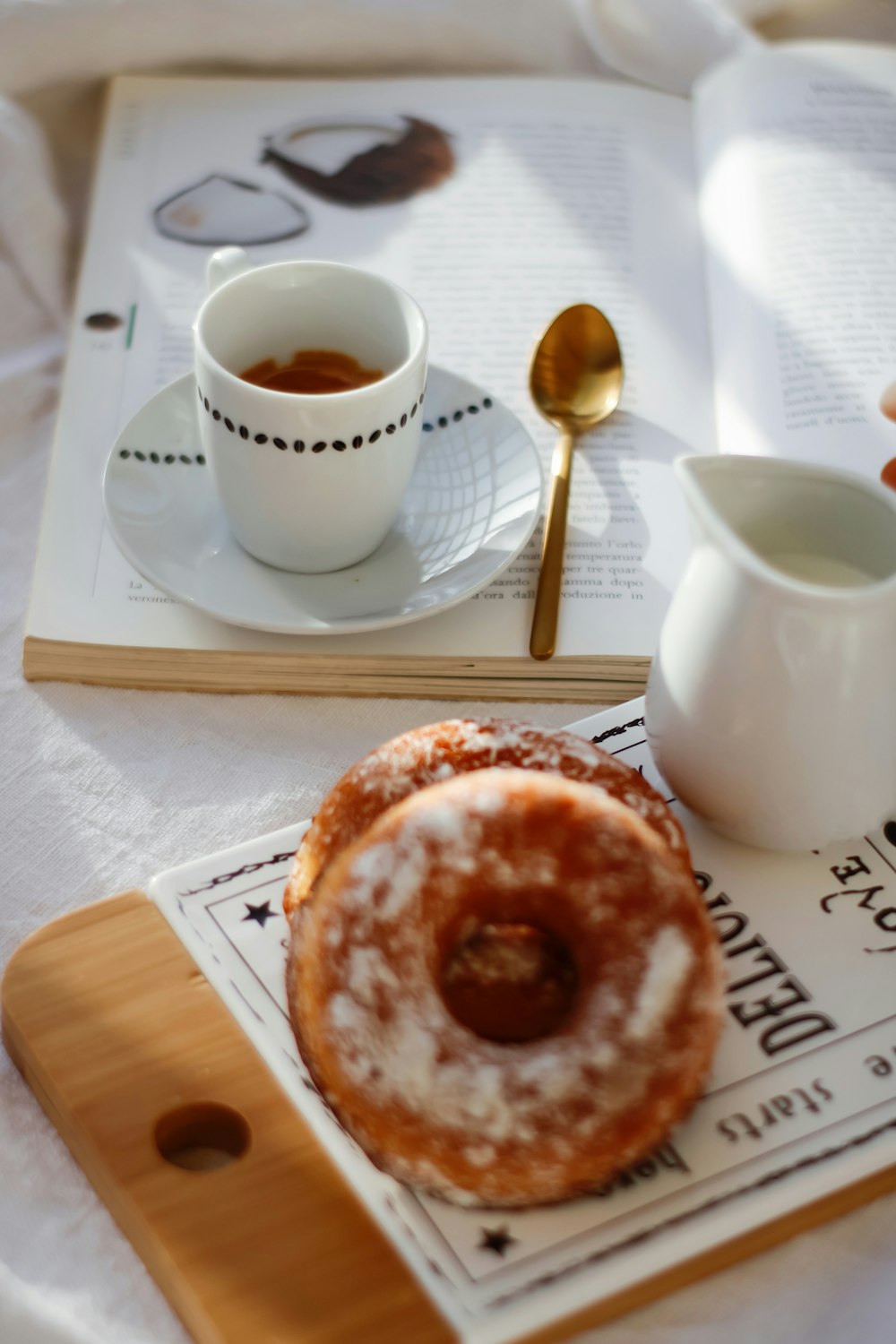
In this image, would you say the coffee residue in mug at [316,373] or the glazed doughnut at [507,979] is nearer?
the glazed doughnut at [507,979]

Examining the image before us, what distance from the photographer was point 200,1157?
1.89 ft

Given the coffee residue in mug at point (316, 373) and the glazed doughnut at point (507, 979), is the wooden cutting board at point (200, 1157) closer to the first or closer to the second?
the glazed doughnut at point (507, 979)

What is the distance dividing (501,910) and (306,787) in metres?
0.25

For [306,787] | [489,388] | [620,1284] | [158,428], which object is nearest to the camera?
[620,1284]

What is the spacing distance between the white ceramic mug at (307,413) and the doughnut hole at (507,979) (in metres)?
0.33

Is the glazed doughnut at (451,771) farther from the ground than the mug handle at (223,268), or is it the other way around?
the mug handle at (223,268)

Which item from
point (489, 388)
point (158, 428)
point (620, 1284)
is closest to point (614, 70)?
point (489, 388)

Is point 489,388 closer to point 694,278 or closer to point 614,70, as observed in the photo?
point 694,278

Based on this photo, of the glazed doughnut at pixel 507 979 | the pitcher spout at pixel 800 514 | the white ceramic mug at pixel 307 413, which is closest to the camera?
the glazed doughnut at pixel 507 979

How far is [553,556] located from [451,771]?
1.01 feet

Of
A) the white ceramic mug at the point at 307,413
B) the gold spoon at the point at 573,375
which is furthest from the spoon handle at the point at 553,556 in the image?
the white ceramic mug at the point at 307,413

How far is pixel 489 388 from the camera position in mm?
980

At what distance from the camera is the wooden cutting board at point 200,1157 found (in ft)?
1.66

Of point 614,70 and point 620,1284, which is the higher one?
point 614,70
